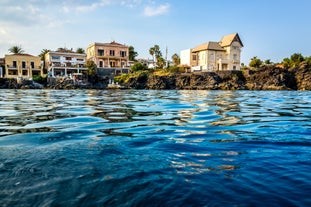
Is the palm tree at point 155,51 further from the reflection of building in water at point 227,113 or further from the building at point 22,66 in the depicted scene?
the reflection of building in water at point 227,113

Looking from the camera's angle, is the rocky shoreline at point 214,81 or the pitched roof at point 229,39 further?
the pitched roof at point 229,39

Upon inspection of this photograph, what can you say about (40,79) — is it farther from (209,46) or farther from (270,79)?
(270,79)

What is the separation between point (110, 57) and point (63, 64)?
36.5ft

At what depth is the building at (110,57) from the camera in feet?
191

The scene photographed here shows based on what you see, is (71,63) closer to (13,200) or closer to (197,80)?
(197,80)

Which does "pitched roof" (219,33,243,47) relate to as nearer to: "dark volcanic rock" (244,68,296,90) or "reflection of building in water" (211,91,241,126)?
"dark volcanic rock" (244,68,296,90)

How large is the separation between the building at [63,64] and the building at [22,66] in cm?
243

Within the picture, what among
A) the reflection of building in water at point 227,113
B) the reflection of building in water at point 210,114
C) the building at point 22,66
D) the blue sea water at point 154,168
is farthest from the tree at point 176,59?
the blue sea water at point 154,168

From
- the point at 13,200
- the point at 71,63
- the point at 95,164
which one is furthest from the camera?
the point at 71,63

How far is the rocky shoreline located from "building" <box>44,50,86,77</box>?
5.56 metres

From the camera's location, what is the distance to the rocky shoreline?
46.9 metres

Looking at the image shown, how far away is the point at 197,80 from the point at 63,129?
47.2 metres

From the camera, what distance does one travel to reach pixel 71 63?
56062mm

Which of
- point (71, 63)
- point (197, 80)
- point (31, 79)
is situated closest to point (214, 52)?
point (197, 80)
